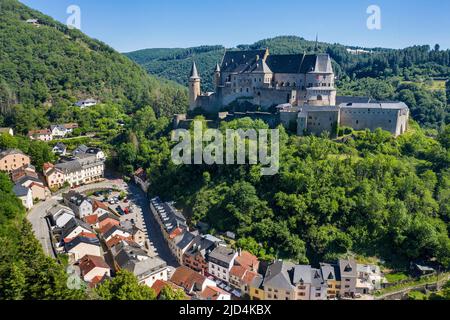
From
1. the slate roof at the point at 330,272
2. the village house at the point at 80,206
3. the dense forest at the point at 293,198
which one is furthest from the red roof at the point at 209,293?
the village house at the point at 80,206

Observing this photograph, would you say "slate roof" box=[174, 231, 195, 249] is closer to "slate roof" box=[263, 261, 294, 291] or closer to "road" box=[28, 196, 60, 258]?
"slate roof" box=[263, 261, 294, 291]

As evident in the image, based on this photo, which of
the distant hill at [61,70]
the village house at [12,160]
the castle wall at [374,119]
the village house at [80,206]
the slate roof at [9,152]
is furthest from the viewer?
the distant hill at [61,70]

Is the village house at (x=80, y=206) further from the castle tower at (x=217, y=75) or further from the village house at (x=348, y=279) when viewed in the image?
the castle tower at (x=217, y=75)

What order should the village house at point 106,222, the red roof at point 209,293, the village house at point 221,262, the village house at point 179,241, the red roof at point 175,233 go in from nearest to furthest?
the red roof at point 209,293
the village house at point 221,262
the village house at point 179,241
the red roof at point 175,233
the village house at point 106,222

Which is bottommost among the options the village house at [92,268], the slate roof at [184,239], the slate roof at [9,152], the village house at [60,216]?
the village house at [92,268]

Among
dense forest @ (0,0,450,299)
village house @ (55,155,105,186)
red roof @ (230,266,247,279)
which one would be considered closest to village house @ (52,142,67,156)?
dense forest @ (0,0,450,299)
